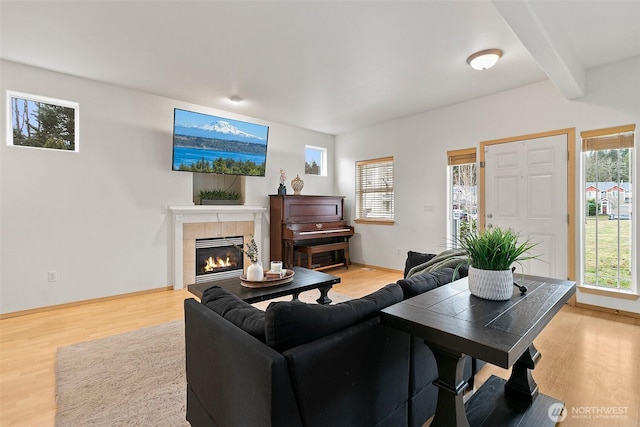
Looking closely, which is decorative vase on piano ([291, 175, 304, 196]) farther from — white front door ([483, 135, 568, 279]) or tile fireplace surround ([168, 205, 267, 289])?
white front door ([483, 135, 568, 279])

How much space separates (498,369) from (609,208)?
8.33ft

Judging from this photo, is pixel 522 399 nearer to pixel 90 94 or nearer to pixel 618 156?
pixel 618 156

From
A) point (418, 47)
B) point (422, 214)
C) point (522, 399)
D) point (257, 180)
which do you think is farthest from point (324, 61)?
point (522, 399)

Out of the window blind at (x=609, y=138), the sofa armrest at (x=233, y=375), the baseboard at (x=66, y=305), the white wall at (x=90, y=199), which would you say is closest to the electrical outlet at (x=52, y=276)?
the white wall at (x=90, y=199)

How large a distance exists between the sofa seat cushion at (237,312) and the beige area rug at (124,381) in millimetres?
753

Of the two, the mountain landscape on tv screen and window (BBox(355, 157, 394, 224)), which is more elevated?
the mountain landscape on tv screen

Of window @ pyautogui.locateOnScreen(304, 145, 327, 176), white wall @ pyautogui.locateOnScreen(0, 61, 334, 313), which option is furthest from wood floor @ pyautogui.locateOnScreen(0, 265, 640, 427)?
window @ pyautogui.locateOnScreen(304, 145, 327, 176)

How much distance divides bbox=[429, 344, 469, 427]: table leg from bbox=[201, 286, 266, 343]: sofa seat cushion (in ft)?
2.48

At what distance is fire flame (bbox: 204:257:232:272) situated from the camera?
4805 mm

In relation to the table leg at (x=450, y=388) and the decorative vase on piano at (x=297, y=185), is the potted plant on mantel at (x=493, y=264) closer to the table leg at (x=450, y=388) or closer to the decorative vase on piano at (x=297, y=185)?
the table leg at (x=450, y=388)

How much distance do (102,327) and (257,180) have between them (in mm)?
3074

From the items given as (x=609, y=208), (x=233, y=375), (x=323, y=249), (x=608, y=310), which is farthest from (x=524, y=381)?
(x=323, y=249)

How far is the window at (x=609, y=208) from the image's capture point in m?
3.28

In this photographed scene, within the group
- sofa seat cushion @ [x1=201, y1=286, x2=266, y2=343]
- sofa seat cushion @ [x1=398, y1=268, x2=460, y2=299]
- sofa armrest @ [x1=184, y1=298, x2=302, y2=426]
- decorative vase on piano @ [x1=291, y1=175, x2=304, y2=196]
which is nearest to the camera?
sofa armrest @ [x1=184, y1=298, x2=302, y2=426]
